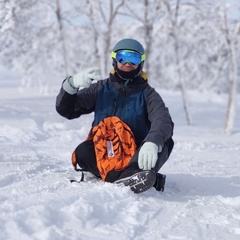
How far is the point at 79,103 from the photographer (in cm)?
432

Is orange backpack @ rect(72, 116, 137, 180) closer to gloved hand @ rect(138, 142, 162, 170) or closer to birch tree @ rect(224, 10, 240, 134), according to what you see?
gloved hand @ rect(138, 142, 162, 170)

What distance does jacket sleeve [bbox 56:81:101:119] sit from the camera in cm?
423

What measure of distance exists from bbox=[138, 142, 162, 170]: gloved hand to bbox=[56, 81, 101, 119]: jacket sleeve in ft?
2.77

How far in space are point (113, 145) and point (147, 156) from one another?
496mm

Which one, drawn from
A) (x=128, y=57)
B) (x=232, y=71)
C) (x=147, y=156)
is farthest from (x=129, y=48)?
(x=232, y=71)

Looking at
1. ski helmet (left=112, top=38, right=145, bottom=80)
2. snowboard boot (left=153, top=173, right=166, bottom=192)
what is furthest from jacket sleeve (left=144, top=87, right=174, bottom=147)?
snowboard boot (left=153, top=173, right=166, bottom=192)

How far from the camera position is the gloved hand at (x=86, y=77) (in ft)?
13.1

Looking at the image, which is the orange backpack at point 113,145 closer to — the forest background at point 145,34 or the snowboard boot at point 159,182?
the snowboard boot at point 159,182

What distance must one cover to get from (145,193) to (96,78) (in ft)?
3.22

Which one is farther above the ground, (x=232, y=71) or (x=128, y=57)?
(x=128, y=57)

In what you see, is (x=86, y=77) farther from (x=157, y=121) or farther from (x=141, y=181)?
(x=141, y=181)

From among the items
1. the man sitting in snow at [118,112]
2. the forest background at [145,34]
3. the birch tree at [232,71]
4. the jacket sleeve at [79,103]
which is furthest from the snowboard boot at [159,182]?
the birch tree at [232,71]

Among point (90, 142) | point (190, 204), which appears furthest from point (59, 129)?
point (190, 204)

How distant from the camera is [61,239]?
8.39 feet
